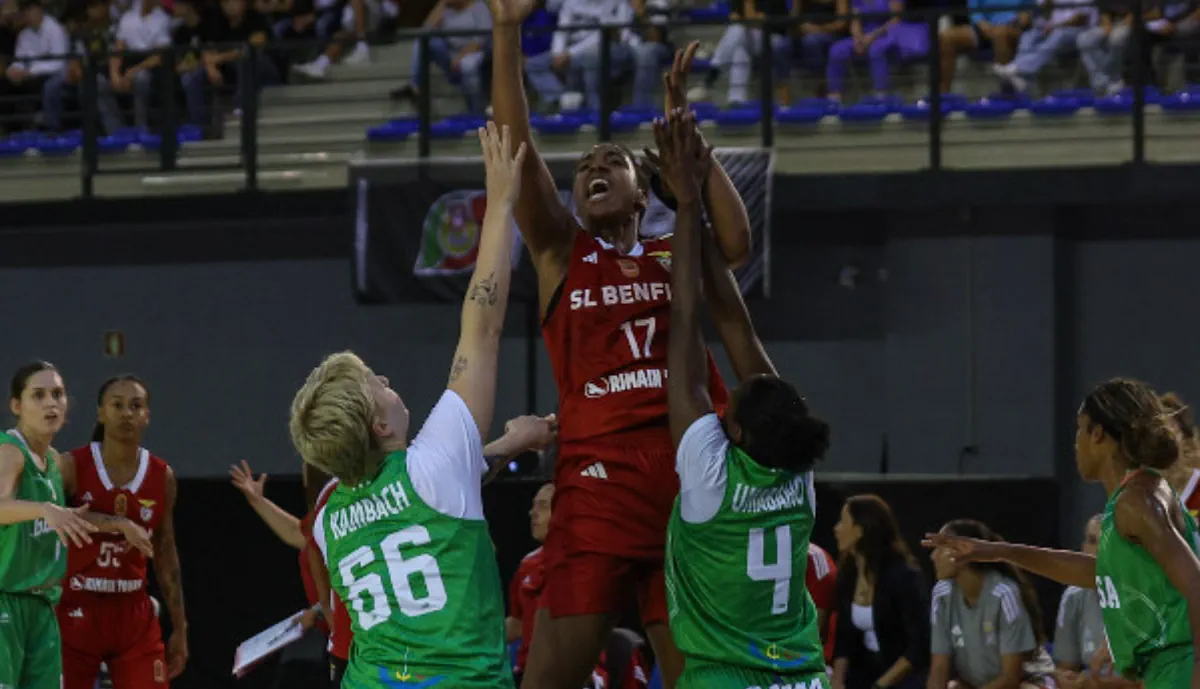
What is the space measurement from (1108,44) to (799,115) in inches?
88.6

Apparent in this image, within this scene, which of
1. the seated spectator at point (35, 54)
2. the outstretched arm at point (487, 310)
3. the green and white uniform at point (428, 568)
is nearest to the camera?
the green and white uniform at point (428, 568)

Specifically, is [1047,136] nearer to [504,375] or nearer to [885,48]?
[885,48]

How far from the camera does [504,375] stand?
53.1ft

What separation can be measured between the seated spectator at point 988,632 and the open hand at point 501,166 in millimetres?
4803

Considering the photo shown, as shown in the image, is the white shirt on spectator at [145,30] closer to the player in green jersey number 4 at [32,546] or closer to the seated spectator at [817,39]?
the seated spectator at [817,39]

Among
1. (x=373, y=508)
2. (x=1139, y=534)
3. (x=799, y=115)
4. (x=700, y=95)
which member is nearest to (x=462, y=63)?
(x=700, y=95)

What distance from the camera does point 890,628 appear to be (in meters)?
9.41

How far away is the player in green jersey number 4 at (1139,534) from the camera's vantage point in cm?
511

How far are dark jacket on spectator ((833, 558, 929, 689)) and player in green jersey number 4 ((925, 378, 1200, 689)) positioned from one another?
398 cm

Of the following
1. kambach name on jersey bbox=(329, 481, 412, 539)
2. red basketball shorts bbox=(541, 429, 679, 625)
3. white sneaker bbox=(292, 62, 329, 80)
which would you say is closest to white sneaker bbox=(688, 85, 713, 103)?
white sneaker bbox=(292, 62, 329, 80)

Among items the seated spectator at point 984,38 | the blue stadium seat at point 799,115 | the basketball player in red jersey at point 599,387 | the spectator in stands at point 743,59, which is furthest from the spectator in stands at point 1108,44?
the basketball player in red jersey at point 599,387

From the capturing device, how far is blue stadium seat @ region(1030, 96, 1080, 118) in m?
13.7

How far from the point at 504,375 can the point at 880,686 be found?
292 inches

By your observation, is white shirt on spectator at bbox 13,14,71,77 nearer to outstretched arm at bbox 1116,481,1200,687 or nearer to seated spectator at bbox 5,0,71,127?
seated spectator at bbox 5,0,71,127
